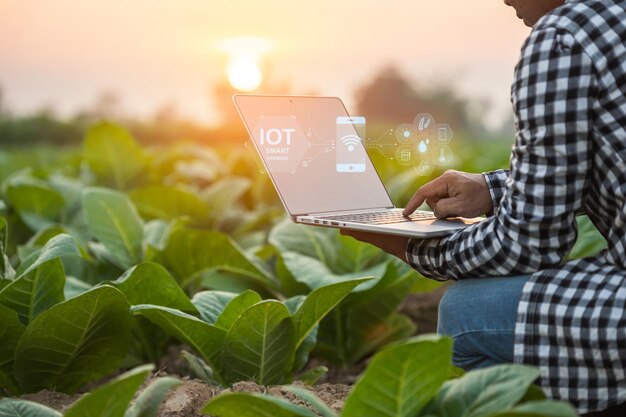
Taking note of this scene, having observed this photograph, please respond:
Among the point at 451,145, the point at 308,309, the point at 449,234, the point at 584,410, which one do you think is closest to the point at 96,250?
the point at 308,309

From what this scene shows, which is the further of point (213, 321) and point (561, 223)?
point (213, 321)

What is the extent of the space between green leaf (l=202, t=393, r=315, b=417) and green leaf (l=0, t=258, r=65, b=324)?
3.10ft

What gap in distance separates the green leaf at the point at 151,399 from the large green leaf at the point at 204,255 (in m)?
1.74

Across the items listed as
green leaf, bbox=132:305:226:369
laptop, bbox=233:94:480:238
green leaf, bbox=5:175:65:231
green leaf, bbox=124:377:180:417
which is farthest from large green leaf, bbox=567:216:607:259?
green leaf, bbox=5:175:65:231

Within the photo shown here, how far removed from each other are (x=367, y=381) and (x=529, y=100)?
24.5 inches

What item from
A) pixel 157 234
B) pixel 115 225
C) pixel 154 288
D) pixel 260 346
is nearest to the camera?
pixel 260 346

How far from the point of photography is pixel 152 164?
6.69m

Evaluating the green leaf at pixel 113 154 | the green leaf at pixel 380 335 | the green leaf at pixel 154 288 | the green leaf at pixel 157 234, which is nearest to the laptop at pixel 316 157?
the green leaf at pixel 154 288

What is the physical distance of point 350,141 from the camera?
2.80m

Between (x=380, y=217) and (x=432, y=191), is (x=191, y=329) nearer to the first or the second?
(x=380, y=217)

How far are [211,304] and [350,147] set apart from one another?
62 cm

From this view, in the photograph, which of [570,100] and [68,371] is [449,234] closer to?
[570,100]

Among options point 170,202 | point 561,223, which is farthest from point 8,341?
point 170,202

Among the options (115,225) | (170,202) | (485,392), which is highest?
(485,392)
